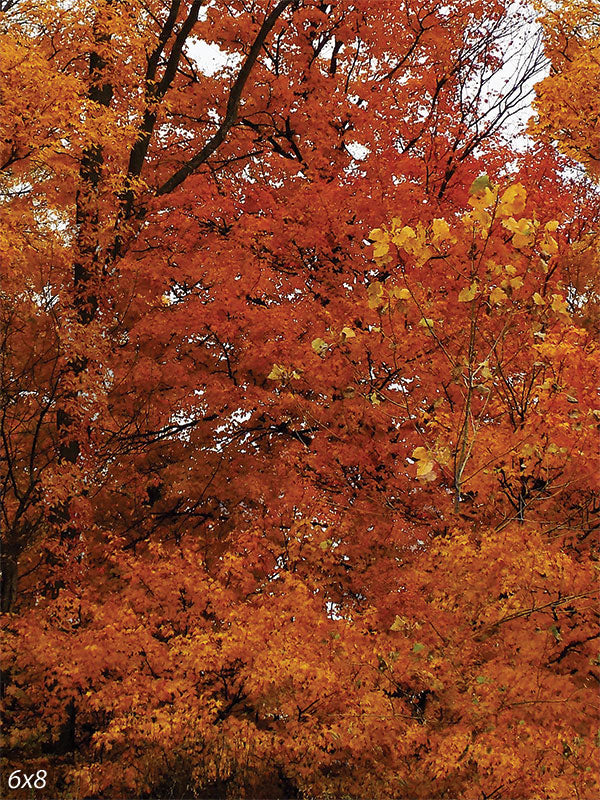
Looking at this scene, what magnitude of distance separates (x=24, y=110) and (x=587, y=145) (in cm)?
812

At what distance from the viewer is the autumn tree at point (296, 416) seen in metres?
6.18

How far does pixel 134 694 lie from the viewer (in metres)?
7.50

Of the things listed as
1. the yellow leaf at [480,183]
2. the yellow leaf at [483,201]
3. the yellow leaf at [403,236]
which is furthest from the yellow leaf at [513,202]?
the yellow leaf at [403,236]

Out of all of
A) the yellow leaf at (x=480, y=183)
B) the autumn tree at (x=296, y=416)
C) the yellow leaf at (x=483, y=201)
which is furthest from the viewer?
the autumn tree at (x=296, y=416)

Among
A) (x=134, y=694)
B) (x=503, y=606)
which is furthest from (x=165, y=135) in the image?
(x=503, y=606)

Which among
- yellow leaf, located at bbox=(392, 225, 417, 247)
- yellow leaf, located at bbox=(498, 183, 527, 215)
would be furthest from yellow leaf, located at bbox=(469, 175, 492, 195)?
yellow leaf, located at bbox=(392, 225, 417, 247)

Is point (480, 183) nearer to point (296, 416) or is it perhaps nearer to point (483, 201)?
point (483, 201)

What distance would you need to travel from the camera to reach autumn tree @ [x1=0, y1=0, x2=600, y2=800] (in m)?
6.18

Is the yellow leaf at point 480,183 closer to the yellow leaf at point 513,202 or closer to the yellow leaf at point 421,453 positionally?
the yellow leaf at point 513,202

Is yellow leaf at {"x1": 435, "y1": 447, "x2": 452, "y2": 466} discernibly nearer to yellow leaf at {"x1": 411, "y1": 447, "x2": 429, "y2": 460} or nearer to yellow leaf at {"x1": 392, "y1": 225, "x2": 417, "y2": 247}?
yellow leaf at {"x1": 411, "y1": 447, "x2": 429, "y2": 460}

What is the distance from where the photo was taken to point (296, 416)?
435 inches

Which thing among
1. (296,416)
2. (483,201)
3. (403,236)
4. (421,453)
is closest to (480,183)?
(483,201)

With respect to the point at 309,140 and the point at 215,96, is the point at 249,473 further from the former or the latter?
the point at 215,96

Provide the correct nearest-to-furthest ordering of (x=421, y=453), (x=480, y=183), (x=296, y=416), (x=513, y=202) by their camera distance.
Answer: (x=480, y=183) → (x=513, y=202) → (x=421, y=453) → (x=296, y=416)
